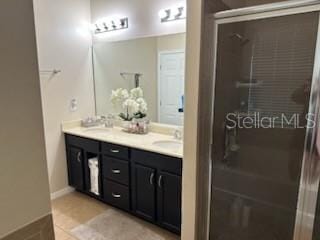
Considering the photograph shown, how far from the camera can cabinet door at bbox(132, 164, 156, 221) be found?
2373 mm

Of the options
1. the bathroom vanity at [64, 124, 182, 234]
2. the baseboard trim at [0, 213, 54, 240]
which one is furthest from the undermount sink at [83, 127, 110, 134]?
the baseboard trim at [0, 213, 54, 240]

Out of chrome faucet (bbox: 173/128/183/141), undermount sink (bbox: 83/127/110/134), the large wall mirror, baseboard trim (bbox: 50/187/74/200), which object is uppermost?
the large wall mirror

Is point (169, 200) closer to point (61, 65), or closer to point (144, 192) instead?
point (144, 192)

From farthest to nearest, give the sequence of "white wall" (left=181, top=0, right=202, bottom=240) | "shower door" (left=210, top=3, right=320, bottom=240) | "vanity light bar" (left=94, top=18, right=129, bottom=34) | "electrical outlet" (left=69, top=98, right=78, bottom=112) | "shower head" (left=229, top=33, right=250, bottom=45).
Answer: "electrical outlet" (left=69, top=98, right=78, bottom=112) < "vanity light bar" (left=94, top=18, right=129, bottom=34) < "shower head" (left=229, top=33, right=250, bottom=45) < "white wall" (left=181, top=0, right=202, bottom=240) < "shower door" (left=210, top=3, right=320, bottom=240)

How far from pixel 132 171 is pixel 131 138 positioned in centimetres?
38

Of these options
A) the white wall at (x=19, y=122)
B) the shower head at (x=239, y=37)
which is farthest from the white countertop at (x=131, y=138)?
the white wall at (x=19, y=122)

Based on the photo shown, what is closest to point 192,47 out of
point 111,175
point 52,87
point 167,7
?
point 167,7

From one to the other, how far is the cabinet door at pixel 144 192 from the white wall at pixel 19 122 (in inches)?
63.7

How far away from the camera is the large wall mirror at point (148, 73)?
2.68 m

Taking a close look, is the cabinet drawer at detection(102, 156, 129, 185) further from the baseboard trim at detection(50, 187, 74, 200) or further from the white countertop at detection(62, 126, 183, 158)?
the baseboard trim at detection(50, 187, 74, 200)

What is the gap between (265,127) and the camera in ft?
5.93

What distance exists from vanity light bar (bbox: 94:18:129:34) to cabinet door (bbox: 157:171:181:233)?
194 cm

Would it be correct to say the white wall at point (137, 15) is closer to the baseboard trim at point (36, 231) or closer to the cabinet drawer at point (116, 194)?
the cabinet drawer at point (116, 194)

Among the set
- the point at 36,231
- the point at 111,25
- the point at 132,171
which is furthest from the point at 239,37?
the point at 111,25
